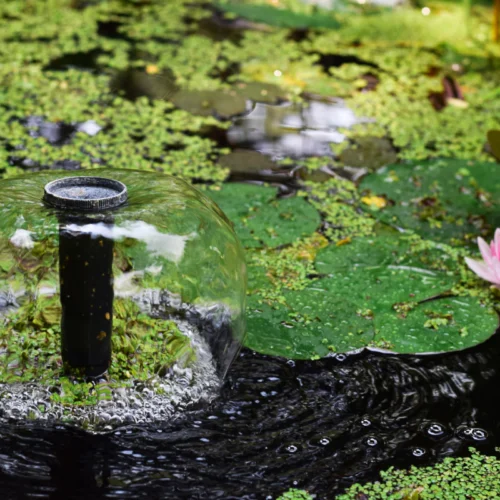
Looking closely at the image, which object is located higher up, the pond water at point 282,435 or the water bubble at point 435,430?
the pond water at point 282,435

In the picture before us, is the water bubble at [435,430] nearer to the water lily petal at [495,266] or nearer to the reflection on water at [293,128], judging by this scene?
the water lily petal at [495,266]

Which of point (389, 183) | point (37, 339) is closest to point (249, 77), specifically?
point (389, 183)

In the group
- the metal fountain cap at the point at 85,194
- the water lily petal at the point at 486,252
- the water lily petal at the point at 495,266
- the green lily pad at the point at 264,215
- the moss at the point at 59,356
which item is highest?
the metal fountain cap at the point at 85,194

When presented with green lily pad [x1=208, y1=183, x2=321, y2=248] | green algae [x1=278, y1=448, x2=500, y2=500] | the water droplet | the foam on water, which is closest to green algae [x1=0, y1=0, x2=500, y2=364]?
green lily pad [x1=208, y1=183, x2=321, y2=248]

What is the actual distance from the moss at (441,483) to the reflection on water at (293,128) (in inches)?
74.3

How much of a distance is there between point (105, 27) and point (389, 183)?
256 cm

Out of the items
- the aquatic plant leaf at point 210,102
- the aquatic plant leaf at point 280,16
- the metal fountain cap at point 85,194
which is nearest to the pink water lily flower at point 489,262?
the metal fountain cap at point 85,194

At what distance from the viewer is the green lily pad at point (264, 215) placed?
2742 millimetres

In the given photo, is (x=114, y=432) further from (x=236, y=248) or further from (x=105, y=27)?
(x=105, y=27)

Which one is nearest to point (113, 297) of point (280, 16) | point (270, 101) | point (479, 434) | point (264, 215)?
point (479, 434)

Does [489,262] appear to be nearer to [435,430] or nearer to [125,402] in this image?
[435,430]

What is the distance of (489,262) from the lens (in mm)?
2320

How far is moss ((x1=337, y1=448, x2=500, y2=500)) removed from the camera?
1.74 metres

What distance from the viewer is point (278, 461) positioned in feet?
5.90
